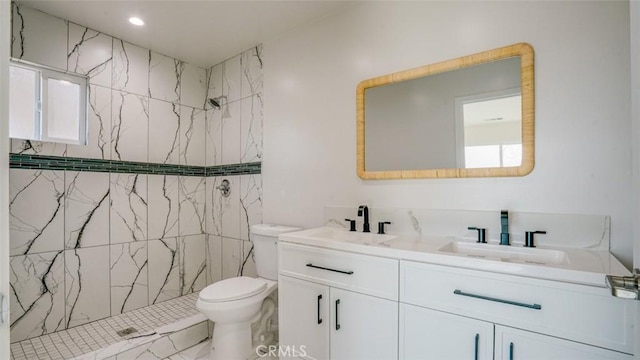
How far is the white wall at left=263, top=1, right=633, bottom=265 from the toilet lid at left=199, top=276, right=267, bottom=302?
0.58 m

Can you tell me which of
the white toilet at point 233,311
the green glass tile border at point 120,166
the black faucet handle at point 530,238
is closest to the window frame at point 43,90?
the green glass tile border at point 120,166

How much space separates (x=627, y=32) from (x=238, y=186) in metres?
2.75

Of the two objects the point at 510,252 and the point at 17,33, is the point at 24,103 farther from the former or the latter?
the point at 510,252

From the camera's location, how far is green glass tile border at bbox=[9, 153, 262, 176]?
213cm

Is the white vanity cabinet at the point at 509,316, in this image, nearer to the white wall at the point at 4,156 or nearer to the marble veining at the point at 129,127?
the white wall at the point at 4,156

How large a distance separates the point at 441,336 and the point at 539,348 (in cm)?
34

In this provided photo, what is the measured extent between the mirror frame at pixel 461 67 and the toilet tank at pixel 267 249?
0.80m

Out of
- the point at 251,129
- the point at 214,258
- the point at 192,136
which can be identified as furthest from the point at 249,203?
the point at 192,136

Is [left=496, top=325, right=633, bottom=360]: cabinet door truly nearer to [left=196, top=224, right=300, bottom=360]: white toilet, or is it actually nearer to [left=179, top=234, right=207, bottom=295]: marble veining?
[left=196, top=224, right=300, bottom=360]: white toilet

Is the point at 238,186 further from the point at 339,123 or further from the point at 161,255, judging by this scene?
the point at 339,123

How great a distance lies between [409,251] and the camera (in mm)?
1368

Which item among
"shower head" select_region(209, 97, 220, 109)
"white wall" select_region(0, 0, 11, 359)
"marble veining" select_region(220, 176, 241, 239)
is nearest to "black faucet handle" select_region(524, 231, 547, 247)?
"white wall" select_region(0, 0, 11, 359)

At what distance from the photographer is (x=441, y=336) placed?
50.1 inches

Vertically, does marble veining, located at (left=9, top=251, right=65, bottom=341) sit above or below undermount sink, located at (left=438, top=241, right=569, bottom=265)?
below
